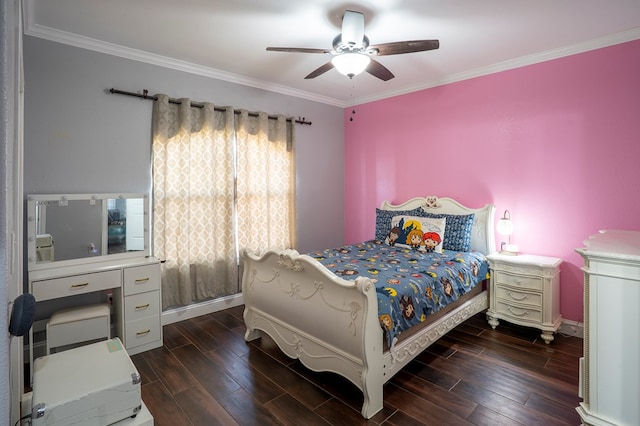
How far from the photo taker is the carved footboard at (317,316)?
193 cm

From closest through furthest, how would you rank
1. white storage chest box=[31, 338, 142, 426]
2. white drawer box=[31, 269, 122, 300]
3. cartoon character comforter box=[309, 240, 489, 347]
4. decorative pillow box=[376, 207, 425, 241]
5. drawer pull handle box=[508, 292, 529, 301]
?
white storage chest box=[31, 338, 142, 426], cartoon character comforter box=[309, 240, 489, 347], white drawer box=[31, 269, 122, 300], drawer pull handle box=[508, 292, 529, 301], decorative pillow box=[376, 207, 425, 241]

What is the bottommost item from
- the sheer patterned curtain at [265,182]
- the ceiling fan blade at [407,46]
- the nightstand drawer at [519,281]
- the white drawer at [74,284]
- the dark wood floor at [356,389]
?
the dark wood floor at [356,389]

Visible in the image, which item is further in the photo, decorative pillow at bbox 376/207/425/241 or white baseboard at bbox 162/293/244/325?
decorative pillow at bbox 376/207/425/241

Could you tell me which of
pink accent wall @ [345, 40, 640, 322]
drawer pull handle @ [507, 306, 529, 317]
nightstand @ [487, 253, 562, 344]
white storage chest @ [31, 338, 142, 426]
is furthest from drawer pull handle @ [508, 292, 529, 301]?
white storage chest @ [31, 338, 142, 426]

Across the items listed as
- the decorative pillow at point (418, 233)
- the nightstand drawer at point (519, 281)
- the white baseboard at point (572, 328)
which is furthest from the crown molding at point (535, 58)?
the white baseboard at point (572, 328)

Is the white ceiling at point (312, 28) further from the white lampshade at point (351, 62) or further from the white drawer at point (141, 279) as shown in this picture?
the white drawer at point (141, 279)

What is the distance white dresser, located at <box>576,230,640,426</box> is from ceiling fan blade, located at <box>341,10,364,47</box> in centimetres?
189

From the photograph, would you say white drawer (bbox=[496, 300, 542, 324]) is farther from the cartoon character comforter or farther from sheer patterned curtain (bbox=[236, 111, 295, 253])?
sheer patterned curtain (bbox=[236, 111, 295, 253])

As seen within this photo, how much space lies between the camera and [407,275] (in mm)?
2545

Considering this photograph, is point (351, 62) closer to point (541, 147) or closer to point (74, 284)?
point (541, 147)

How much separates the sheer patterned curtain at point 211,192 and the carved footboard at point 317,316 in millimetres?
819

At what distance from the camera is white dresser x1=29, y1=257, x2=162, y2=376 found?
2475mm

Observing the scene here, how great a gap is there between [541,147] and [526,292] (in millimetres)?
1413

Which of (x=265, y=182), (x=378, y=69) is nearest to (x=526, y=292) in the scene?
(x=378, y=69)
